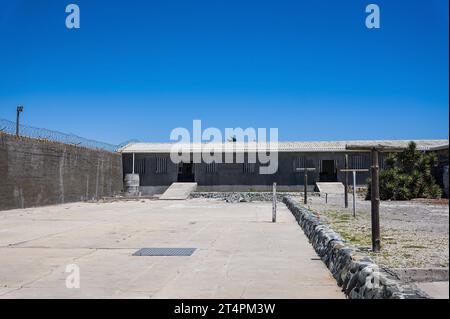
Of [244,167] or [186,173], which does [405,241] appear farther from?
[186,173]

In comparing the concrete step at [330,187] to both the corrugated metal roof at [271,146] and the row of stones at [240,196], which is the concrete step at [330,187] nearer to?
the corrugated metal roof at [271,146]

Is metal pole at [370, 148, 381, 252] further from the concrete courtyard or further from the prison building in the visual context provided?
the prison building

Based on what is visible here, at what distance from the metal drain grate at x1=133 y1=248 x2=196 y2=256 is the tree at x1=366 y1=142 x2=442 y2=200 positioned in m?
18.1

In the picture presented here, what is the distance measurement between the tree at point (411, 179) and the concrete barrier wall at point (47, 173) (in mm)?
17367

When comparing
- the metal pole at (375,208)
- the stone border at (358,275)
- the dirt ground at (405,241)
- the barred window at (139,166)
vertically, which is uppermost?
the barred window at (139,166)

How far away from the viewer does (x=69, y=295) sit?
5.02 metres

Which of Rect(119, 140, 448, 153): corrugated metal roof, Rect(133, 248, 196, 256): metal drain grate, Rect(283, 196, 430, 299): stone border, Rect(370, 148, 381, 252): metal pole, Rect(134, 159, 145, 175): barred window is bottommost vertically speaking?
Rect(133, 248, 196, 256): metal drain grate

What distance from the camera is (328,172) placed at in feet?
118

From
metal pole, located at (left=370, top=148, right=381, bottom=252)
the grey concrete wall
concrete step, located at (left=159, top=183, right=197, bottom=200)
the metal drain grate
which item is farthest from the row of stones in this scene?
metal pole, located at (left=370, top=148, right=381, bottom=252)

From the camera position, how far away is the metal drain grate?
796cm

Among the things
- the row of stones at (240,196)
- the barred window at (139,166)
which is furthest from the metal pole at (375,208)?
the barred window at (139,166)

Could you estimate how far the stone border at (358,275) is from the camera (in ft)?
12.1

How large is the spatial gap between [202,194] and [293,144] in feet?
33.4

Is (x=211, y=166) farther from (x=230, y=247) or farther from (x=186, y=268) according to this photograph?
(x=186, y=268)
